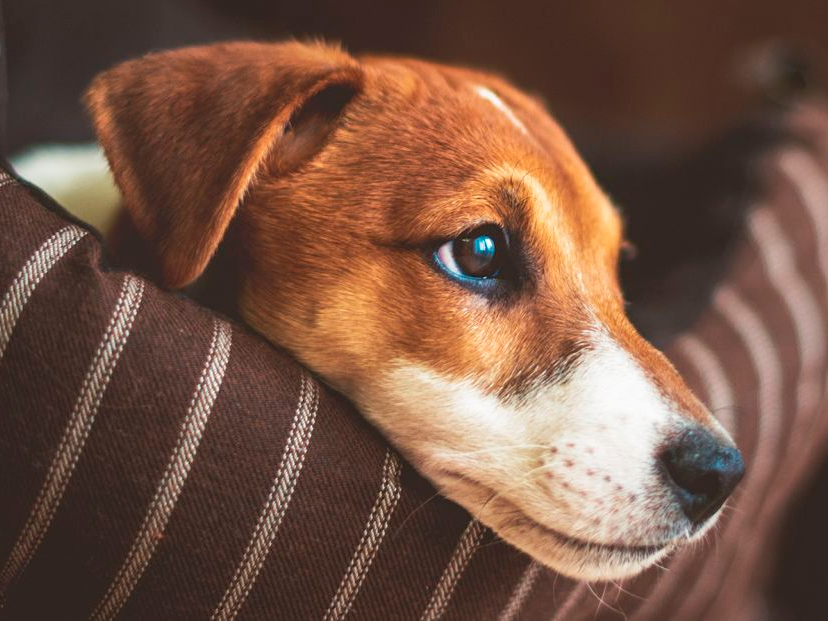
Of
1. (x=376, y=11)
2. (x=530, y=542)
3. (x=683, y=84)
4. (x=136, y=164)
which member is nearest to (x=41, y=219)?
(x=136, y=164)

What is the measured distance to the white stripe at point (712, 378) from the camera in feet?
4.86

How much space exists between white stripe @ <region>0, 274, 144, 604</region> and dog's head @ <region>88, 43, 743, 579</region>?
18 centimetres

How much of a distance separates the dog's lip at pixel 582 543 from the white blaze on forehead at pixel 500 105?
0.66m

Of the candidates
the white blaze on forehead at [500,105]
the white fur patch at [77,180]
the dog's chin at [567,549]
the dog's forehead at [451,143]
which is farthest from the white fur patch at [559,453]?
the white fur patch at [77,180]

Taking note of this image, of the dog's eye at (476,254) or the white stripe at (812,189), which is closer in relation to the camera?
the dog's eye at (476,254)

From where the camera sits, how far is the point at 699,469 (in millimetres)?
1100

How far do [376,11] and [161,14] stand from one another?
1.69 metres

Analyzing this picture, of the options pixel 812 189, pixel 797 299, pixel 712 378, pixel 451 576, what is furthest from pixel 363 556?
pixel 812 189

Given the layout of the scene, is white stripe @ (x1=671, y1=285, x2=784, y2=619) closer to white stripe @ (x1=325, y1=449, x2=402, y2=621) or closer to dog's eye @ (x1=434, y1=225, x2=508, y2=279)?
dog's eye @ (x1=434, y1=225, x2=508, y2=279)

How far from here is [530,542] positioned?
1.14 metres

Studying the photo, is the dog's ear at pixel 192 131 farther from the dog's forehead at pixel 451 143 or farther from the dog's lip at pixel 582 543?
the dog's lip at pixel 582 543

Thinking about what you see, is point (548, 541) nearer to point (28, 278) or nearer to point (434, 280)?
point (434, 280)

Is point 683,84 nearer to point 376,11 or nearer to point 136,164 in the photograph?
point 376,11

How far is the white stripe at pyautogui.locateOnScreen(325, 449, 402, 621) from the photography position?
1094mm
